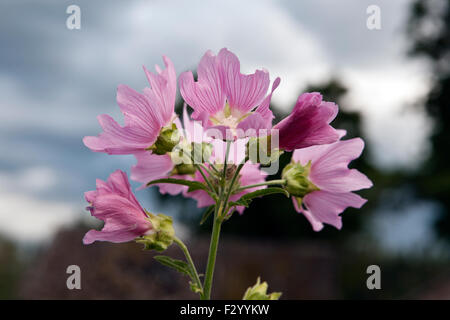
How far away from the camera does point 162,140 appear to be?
4.20 ft

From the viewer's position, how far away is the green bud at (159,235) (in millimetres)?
1286

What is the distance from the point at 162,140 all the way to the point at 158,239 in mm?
267

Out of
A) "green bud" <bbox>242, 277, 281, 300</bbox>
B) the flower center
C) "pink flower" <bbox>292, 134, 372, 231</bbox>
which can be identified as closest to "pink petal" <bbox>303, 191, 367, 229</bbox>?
"pink flower" <bbox>292, 134, 372, 231</bbox>

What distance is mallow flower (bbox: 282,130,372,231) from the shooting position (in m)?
1.40

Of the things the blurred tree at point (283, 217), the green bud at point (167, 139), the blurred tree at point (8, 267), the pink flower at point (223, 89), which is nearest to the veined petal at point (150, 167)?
the green bud at point (167, 139)

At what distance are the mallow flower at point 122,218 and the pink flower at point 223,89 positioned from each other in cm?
27

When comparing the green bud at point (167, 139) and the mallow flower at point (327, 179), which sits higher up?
the green bud at point (167, 139)

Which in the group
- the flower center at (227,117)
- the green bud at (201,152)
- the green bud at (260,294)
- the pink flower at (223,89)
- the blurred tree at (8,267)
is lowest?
the blurred tree at (8,267)

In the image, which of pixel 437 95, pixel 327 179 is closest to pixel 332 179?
pixel 327 179

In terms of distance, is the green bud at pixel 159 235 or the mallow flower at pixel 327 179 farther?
the mallow flower at pixel 327 179

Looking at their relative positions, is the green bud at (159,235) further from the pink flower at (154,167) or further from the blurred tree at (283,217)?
the blurred tree at (283,217)

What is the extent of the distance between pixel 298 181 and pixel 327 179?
0.30 feet

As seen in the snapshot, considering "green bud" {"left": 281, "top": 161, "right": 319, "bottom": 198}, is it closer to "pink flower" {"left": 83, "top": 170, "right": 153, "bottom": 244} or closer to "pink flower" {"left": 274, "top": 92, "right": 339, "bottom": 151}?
"pink flower" {"left": 274, "top": 92, "right": 339, "bottom": 151}

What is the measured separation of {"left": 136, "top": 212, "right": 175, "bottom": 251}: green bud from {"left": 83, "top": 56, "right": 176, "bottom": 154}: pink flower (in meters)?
0.20
